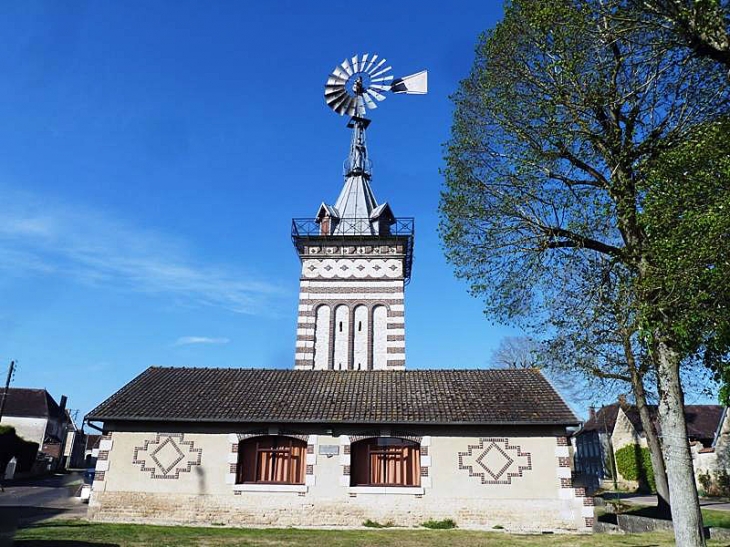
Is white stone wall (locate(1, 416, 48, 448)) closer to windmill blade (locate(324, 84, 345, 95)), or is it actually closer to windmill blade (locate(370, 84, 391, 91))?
windmill blade (locate(324, 84, 345, 95))

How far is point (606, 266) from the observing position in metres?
11.1

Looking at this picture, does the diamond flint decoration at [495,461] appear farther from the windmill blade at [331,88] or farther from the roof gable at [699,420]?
the windmill blade at [331,88]

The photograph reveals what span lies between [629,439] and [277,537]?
35816mm

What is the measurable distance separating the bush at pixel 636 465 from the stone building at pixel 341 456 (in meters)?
25.5

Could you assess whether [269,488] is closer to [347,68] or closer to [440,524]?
[440,524]

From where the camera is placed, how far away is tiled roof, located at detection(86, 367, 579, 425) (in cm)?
1608

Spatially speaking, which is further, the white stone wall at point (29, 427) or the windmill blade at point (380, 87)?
the white stone wall at point (29, 427)

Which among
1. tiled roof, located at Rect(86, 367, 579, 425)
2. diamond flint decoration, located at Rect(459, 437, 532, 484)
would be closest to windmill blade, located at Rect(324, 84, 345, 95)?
tiled roof, located at Rect(86, 367, 579, 425)

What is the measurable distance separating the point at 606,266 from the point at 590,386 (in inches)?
122

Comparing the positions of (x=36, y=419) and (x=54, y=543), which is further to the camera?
(x=36, y=419)

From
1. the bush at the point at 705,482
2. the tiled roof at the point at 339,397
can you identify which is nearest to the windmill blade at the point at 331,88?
the tiled roof at the point at 339,397

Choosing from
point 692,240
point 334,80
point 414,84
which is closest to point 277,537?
point 692,240

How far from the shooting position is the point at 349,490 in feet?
51.0

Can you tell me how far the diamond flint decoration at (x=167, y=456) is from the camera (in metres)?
15.9
